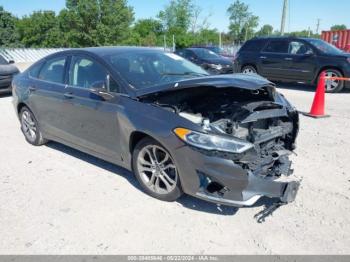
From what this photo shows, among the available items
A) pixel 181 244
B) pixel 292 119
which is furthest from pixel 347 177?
pixel 181 244

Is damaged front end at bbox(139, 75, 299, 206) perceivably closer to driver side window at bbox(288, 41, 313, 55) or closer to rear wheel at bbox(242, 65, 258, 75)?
driver side window at bbox(288, 41, 313, 55)

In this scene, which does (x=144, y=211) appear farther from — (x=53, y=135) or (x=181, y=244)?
(x=53, y=135)

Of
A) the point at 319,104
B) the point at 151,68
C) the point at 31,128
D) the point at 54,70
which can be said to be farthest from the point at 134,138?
the point at 319,104

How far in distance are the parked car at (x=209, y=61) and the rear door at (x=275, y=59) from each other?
1.67m

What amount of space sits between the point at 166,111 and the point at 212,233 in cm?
127

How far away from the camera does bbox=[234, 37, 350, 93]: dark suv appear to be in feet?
34.1

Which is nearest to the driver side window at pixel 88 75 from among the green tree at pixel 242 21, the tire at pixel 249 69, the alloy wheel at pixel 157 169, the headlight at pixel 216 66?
the alloy wheel at pixel 157 169

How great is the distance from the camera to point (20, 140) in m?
5.99

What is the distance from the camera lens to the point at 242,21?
65688mm

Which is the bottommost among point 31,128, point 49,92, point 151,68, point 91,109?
point 31,128

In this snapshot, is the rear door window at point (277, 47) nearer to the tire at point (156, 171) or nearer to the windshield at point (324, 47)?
the windshield at point (324, 47)

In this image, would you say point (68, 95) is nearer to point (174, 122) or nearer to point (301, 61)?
point (174, 122)

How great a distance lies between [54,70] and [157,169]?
249cm

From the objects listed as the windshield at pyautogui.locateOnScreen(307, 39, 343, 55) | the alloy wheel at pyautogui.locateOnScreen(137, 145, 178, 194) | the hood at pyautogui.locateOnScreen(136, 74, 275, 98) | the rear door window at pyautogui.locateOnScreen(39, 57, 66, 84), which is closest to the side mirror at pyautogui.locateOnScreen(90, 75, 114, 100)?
the hood at pyautogui.locateOnScreen(136, 74, 275, 98)
